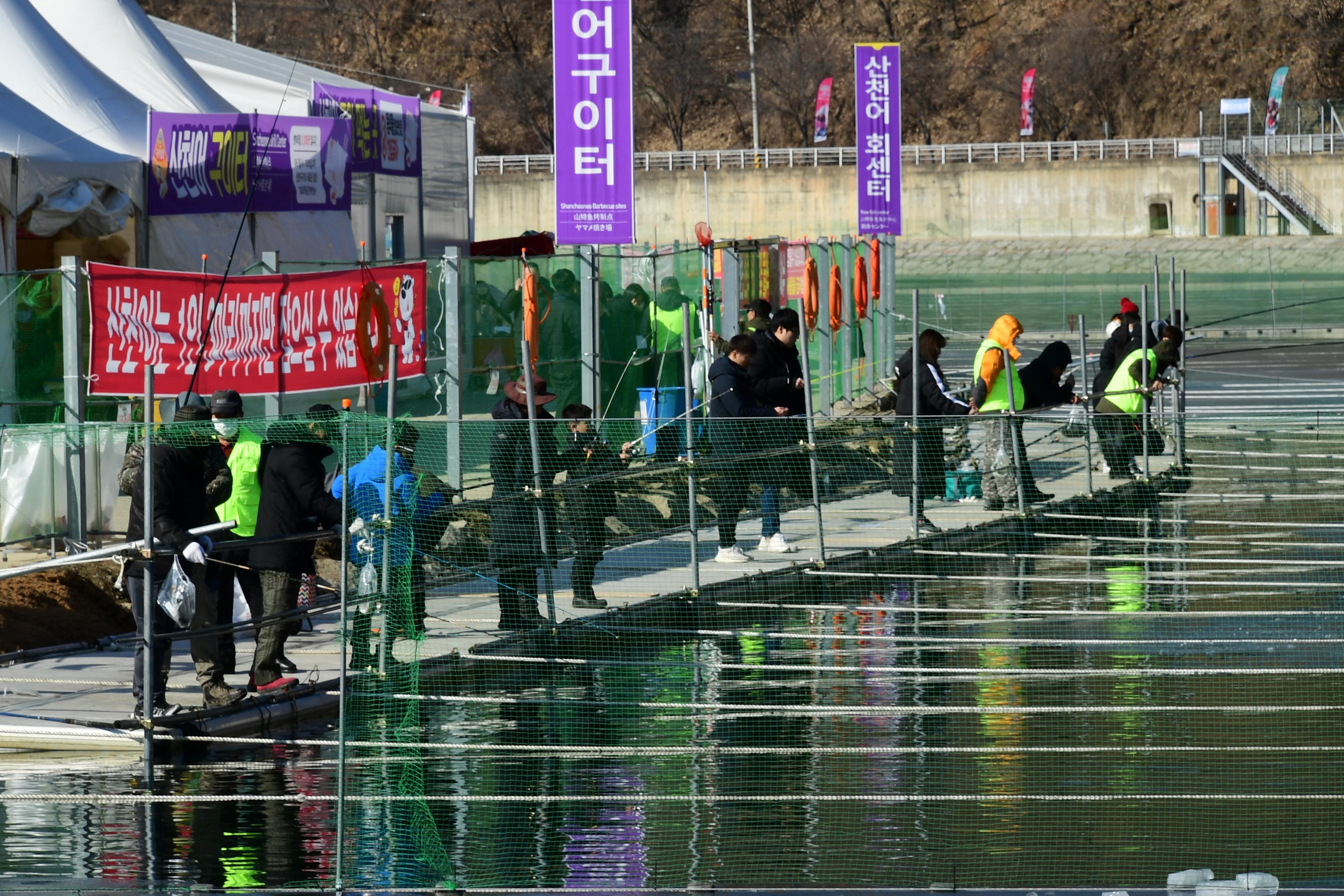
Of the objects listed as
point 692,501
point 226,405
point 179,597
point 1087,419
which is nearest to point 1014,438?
point 1087,419

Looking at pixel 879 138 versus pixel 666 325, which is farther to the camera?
pixel 879 138

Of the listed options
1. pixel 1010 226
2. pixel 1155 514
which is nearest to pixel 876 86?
pixel 1155 514

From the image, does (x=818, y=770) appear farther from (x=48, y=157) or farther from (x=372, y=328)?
(x=48, y=157)

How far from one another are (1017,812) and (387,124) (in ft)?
67.4

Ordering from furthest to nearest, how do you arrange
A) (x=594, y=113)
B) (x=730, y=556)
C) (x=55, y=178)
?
(x=55, y=178) < (x=594, y=113) < (x=730, y=556)

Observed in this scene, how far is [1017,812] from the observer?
778 centimetres

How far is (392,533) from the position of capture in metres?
8.85

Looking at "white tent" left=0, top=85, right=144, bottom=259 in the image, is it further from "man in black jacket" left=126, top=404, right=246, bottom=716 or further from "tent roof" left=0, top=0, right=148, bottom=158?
"man in black jacket" left=126, top=404, right=246, bottom=716

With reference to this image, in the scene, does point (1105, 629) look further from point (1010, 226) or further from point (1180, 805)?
point (1010, 226)

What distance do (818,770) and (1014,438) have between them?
7.31 meters

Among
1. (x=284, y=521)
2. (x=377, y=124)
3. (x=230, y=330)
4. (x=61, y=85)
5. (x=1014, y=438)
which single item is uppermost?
(x=377, y=124)

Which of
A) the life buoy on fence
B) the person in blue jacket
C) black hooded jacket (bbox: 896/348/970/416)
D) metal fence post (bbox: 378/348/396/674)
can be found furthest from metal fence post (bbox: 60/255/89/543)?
black hooded jacket (bbox: 896/348/970/416)

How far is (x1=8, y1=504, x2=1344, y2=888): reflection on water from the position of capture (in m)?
7.16

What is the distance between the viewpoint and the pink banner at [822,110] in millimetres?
71000
